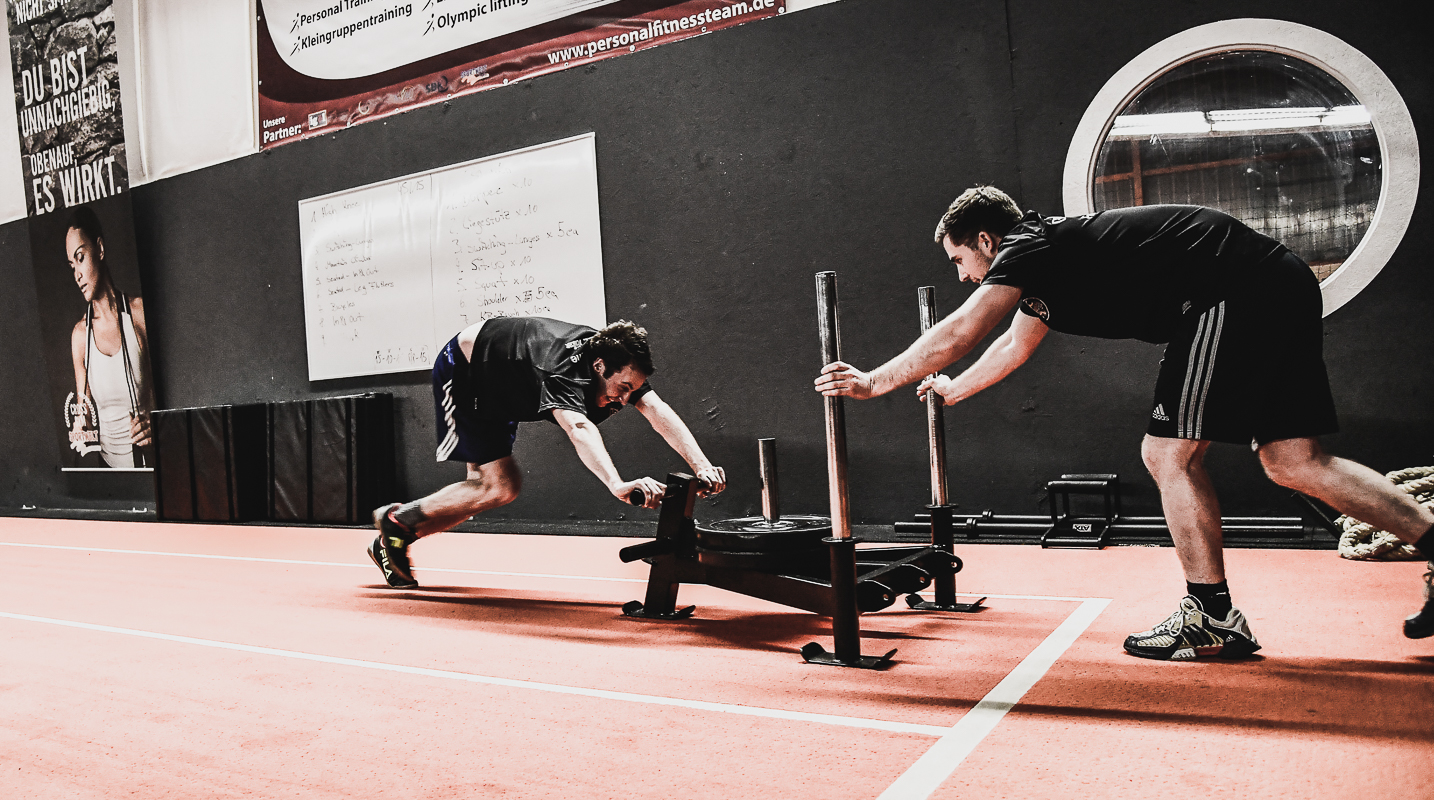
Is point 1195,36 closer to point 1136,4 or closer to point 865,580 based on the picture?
point 1136,4

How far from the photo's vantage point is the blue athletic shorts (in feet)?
12.2

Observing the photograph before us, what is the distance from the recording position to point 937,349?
2258 mm

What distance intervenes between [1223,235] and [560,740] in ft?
6.27

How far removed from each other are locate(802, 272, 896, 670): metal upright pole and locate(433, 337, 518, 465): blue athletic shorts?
1.74 metres

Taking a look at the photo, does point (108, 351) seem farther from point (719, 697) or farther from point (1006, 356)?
point (1006, 356)

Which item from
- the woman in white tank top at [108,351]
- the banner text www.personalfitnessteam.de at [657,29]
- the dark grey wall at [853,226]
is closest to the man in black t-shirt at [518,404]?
the dark grey wall at [853,226]

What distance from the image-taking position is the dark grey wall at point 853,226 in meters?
4.14

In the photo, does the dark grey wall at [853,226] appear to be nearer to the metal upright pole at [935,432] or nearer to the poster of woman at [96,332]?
the metal upright pole at [935,432]

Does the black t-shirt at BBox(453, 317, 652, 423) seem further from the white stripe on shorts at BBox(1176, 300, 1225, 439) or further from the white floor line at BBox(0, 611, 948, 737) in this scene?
the white stripe on shorts at BBox(1176, 300, 1225, 439)

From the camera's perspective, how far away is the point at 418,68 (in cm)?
657

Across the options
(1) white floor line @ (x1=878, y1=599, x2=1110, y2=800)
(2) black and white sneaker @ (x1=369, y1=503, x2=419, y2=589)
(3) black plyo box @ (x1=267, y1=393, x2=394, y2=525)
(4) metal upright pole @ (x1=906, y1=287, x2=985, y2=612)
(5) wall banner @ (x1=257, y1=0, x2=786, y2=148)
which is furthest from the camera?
(3) black plyo box @ (x1=267, y1=393, x2=394, y2=525)

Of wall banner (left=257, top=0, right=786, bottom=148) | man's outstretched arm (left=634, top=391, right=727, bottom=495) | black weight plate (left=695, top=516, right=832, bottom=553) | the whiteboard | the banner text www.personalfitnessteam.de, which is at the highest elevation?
wall banner (left=257, top=0, right=786, bottom=148)

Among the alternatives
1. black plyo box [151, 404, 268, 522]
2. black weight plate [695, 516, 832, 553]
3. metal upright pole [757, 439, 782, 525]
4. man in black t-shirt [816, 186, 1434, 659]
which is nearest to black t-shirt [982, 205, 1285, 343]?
man in black t-shirt [816, 186, 1434, 659]

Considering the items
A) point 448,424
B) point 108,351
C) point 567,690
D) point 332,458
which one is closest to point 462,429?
point 448,424
